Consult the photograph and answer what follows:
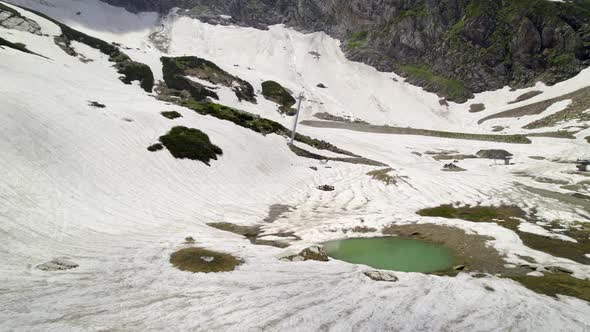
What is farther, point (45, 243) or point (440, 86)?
point (440, 86)

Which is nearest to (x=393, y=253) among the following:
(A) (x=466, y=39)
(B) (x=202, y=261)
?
(B) (x=202, y=261)

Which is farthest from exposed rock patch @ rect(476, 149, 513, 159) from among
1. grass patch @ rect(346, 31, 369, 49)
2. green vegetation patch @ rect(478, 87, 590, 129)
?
grass patch @ rect(346, 31, 369, 49)

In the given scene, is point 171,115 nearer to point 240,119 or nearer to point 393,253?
point 240,119

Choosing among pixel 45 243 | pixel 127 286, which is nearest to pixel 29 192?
pixel 45 243

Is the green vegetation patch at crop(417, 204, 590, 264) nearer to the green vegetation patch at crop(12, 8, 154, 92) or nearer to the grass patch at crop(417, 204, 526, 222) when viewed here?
the grass patch at crop(417, 204, 526, 222)

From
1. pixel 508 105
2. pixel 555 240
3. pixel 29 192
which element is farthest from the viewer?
pixel 508 105

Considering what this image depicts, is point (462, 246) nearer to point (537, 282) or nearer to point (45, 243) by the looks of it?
point (537, 282)
